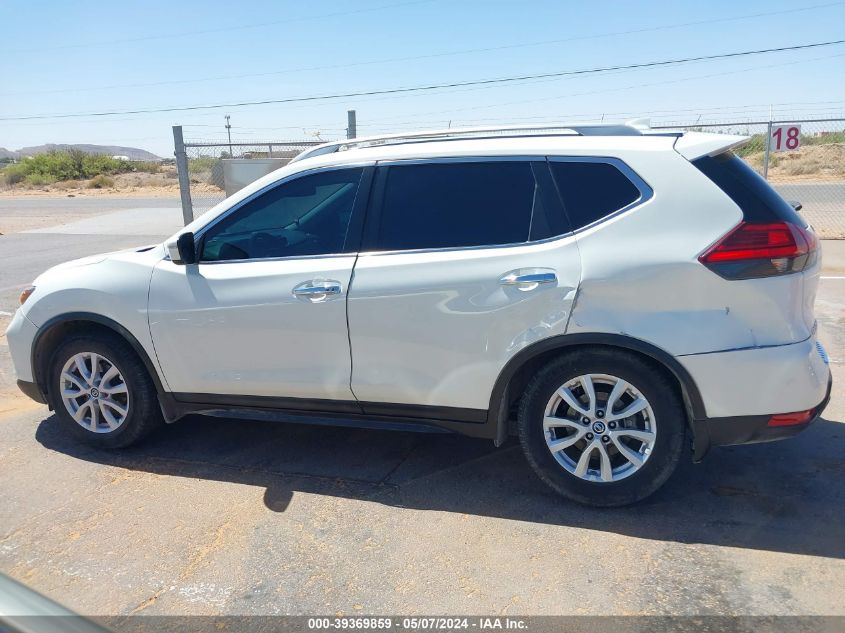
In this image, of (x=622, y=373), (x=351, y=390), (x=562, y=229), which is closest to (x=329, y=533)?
(x=351, y=390)

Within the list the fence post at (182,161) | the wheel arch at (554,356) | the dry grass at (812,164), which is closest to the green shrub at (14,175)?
the dry grass at (812,164)

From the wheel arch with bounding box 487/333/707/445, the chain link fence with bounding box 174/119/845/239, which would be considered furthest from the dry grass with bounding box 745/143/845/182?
the wheel arch with bounding box 487/333/707/445

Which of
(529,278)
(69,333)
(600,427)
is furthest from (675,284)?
(69,333)

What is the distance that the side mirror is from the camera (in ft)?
13.9

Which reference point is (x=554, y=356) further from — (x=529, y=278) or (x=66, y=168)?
(x=66, y=168)

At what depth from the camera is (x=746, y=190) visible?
352cm

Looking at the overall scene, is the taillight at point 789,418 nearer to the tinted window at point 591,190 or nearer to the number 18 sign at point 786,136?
the tinted window at point 591,190

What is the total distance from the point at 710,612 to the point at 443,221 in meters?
2.21

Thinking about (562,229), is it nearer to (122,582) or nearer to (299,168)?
(299,168)

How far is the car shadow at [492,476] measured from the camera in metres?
3.59

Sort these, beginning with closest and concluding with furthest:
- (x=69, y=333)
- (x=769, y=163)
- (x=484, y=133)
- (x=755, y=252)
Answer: (x=755, y=252) → (x=484, y=133) → (x=69, y=333) → (x=769, y=163)

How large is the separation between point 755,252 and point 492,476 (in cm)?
185

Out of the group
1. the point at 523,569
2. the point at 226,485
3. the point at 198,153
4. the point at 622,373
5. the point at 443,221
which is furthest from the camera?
the point at 198,153

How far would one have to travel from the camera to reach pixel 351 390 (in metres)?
4.07
